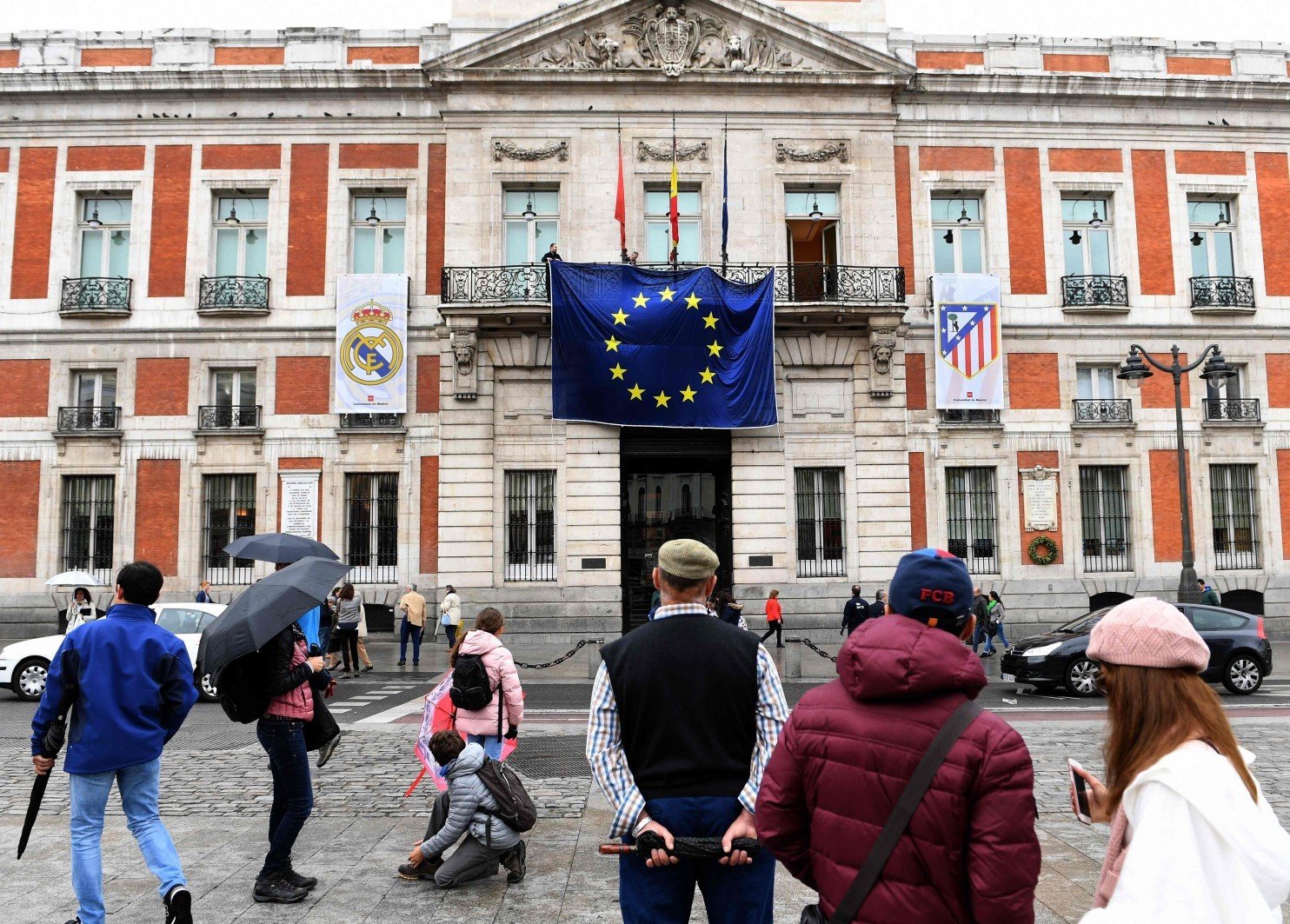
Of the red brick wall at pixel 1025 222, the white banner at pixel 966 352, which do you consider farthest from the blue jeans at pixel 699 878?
the red brick wall at pixel 1025 222

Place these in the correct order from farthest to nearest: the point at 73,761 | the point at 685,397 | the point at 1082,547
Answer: the point at 1082,547
the point at 685,397
the point at 73,761

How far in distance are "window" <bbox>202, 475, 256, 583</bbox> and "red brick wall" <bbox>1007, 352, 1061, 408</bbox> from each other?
19243 millimetres

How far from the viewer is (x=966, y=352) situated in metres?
24.6

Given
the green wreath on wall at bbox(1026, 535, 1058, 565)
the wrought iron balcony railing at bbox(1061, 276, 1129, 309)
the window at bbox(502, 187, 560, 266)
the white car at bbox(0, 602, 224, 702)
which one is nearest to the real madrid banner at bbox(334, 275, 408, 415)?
the window at bbox(502, 187, 560, 266)

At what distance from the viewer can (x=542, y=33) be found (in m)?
24.3

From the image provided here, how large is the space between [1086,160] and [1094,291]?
3520 mm

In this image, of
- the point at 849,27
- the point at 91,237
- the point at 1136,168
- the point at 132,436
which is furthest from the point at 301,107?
the point at 1136,168

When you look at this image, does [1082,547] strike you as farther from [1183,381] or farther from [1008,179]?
[1008,179]

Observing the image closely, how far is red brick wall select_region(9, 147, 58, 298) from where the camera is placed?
82.0 ft

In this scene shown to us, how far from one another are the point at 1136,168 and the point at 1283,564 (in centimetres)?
1083

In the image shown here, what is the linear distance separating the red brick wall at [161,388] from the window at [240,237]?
2.69 metres

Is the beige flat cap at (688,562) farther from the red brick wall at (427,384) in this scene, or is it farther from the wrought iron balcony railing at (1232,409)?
the wrought iron balcony railing at (1232,409)

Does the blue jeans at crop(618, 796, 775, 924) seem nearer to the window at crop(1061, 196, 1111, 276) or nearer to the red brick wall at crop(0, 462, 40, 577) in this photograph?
the red brick wall at crop(0, 462, 40, 577)

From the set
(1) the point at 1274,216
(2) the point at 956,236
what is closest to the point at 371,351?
(2) the point at 956,236
